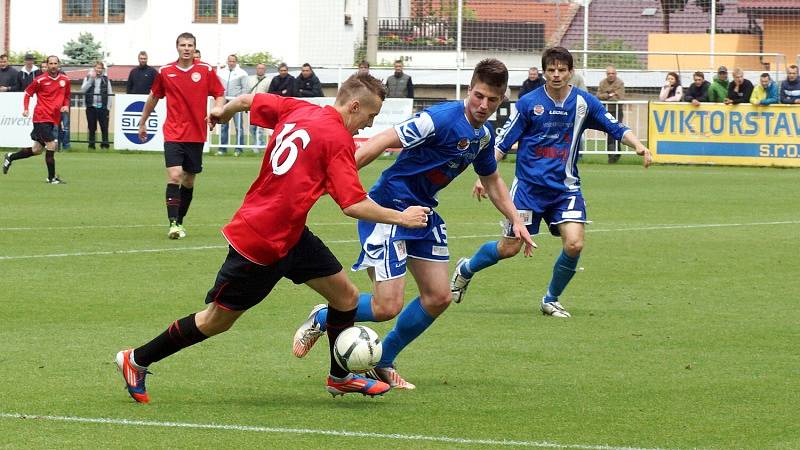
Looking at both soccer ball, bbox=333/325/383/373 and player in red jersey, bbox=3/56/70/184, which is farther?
player in red jersey, bbox=3/56/70/184

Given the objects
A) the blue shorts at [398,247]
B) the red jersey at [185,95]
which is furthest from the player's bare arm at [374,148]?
the red jersey at [185,95]

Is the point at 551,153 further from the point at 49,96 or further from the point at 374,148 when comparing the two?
the point at 49,96

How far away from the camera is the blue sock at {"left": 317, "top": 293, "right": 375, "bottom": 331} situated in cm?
748

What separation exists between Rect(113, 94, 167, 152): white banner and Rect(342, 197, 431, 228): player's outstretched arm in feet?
75.9

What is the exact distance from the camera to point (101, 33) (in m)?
49.4

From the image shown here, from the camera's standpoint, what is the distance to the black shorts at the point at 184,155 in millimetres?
14898

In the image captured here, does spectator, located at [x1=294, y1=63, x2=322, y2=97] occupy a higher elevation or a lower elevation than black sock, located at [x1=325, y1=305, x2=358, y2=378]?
higher

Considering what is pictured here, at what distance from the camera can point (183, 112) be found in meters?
15.0

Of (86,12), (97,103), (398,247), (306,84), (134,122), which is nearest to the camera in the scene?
(398,247)

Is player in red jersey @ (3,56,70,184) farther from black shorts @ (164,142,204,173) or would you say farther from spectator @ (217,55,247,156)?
black shorts @ (164,142,204,173)

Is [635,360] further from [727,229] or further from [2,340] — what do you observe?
[727,229]

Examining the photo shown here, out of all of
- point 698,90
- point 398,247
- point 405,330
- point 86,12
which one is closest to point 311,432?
point 405,330

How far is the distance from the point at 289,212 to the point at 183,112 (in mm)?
8654

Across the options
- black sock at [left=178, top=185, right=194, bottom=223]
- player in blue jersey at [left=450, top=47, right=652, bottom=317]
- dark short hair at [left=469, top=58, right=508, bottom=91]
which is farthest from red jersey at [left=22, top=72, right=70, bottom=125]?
dark short hair at [left=469, top=58, right=508, bottom=91]
